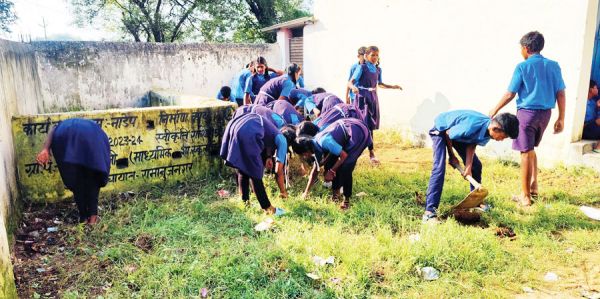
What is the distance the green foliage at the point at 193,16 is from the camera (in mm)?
17922

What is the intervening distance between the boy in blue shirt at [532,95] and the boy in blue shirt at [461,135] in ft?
2.24

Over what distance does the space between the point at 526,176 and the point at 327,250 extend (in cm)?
248

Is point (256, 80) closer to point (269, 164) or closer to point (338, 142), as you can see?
point (269, 164)

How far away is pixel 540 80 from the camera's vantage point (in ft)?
14.3

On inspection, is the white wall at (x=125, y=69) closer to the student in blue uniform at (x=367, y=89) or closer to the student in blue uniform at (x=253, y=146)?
the student in blue uniform at (x=367, y=89)

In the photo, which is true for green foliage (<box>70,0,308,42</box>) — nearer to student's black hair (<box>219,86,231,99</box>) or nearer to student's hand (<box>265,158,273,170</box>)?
student's black hair (<box>219,86,231,99</box>)

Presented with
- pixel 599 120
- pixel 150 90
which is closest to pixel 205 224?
pixel 599 120

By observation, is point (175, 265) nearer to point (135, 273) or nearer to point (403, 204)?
point (135, 273)

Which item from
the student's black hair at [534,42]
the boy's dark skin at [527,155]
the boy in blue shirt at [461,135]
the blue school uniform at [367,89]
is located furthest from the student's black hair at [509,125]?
the blue school uniform at [367,89]

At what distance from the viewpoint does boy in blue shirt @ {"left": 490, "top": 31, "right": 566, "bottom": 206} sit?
4.35 meters

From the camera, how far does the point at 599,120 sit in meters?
5.60

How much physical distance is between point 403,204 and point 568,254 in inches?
63.9

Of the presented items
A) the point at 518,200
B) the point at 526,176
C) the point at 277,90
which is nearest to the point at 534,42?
the point at 526,176

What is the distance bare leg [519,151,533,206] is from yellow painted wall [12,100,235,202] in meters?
3.60
